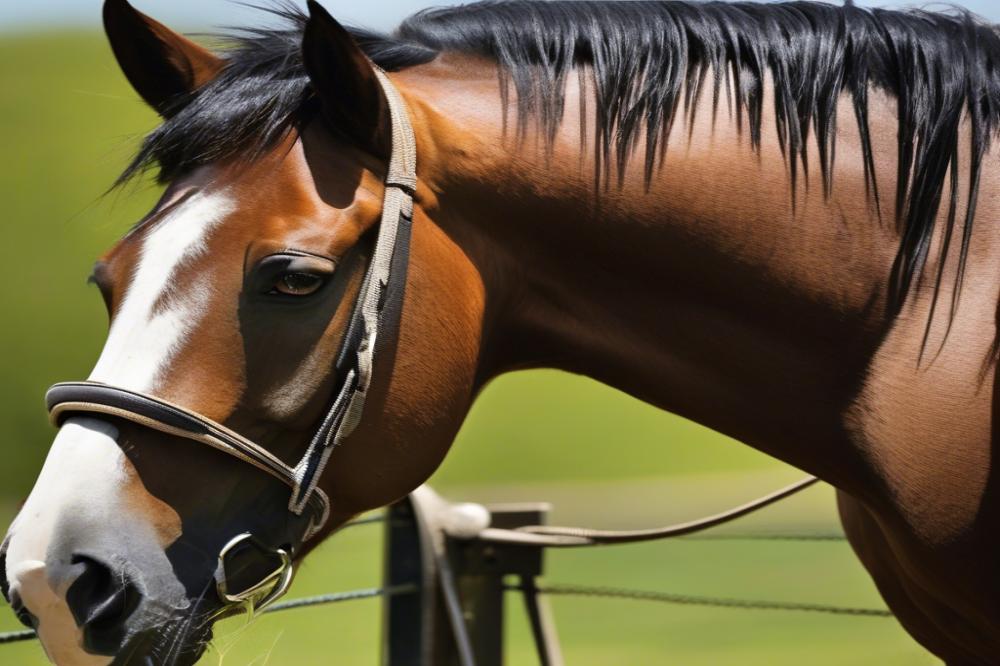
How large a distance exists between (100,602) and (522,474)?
14967 millimetres

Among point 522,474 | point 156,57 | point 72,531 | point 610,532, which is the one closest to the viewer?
point 72,531

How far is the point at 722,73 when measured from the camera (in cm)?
181

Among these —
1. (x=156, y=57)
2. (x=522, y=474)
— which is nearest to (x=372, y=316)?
(x=156, y=57)

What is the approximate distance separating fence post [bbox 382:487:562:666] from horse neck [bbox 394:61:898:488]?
1.43 m

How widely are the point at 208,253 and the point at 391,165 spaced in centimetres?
31

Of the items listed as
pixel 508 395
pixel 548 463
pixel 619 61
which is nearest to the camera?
pixel 619 61

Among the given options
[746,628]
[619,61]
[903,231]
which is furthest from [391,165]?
[746,628]

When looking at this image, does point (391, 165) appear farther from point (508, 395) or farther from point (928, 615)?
point (508, 395)

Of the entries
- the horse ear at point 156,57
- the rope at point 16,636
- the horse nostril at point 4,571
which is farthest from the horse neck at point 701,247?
the rope at point 16,636

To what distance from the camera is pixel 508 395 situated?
18.2m

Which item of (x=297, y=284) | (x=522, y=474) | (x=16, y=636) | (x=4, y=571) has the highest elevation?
(x=297, y=284)

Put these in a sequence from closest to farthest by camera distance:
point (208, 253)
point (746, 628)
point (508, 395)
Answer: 1. point (208, 253)
2. point (746, 628)
3. point (508, 395)

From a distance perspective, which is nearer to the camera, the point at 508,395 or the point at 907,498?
the point at 907,498

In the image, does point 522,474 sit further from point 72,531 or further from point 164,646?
point 72,531
